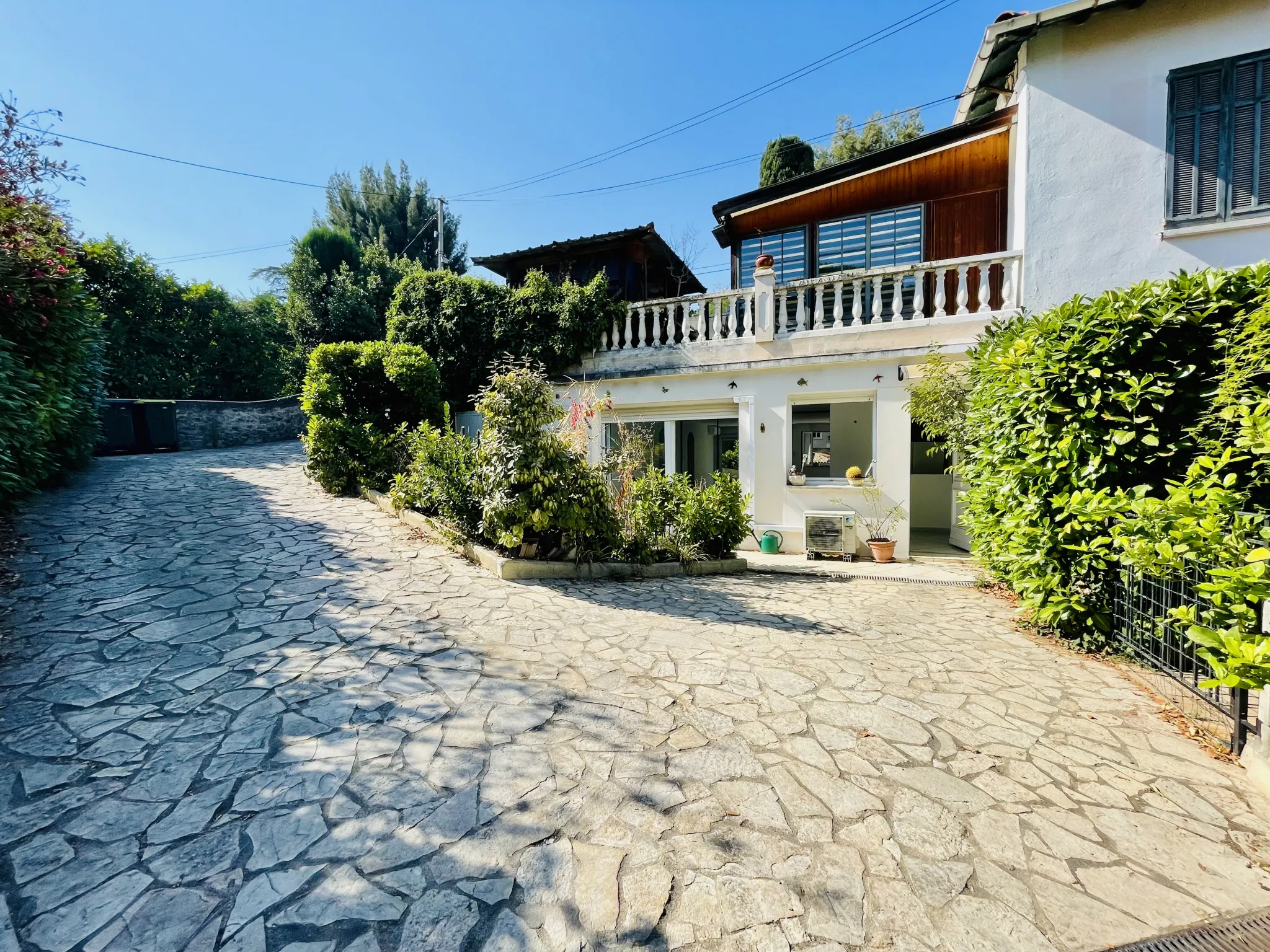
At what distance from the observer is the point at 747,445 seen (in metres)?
10.0

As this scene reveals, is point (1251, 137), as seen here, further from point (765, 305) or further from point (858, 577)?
point (858, 577)

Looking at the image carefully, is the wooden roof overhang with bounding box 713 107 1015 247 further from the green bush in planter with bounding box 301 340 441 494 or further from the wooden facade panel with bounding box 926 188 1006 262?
the green bush in planter with bounding box 301 340 441 494

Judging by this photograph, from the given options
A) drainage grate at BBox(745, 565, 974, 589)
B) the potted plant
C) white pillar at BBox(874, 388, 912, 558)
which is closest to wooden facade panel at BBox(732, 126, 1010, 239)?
white pillar at BBox(874, 388, 912, 558)

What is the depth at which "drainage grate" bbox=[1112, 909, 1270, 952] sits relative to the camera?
6.24 ft

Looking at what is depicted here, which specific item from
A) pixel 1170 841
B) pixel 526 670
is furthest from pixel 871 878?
A: pixel 526 670

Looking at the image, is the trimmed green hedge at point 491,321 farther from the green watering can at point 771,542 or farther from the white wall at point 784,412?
the green watering can at point 771,542

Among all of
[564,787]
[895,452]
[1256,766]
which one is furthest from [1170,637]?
[895,452]

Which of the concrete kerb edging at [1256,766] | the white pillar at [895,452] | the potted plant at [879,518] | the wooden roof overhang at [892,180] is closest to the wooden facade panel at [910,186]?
the wooden roof overhang at [892,180]

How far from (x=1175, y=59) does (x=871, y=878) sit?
10.8 meters

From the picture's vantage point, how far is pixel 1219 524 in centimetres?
308

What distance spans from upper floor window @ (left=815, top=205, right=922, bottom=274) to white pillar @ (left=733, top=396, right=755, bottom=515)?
10.4 ft

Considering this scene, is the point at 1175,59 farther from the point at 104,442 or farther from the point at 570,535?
the point at 104,442

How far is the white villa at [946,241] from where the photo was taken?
7.10m

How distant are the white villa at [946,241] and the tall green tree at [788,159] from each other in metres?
6.53
